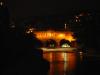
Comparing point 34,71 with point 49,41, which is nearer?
point 34,71

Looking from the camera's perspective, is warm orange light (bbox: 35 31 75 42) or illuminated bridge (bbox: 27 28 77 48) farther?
warm orange light (bbox: 35 31 75 42)

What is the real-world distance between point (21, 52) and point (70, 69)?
319 centimetres

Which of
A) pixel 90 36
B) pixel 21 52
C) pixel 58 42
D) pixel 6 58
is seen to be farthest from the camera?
pixel 58 42

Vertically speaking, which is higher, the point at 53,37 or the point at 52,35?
the point at 52,35

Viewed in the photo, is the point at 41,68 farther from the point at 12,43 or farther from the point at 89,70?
the point at 89,70

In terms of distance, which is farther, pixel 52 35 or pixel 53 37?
pixel 52 35

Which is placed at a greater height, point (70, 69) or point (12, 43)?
point (12, 43)

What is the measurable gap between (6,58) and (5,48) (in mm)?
851

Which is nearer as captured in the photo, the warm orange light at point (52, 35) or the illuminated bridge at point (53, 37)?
the illuminated bridge at point (53, 37)

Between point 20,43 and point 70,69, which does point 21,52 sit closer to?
point 20,43

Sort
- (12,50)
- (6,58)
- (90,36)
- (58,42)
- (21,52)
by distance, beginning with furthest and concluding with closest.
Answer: (58,42) < (90,36) < (21,52) < (12,50) < (6,58)

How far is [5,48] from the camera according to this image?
19.2 m

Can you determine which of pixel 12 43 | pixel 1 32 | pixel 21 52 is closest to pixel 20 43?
pixel 21 52

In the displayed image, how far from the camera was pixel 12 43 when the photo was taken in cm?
2105
